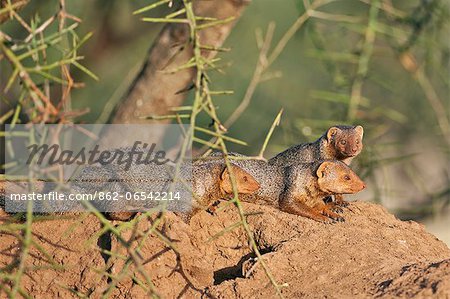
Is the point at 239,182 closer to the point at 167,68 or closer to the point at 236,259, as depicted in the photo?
the point at 236,259

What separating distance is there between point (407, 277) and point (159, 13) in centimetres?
470

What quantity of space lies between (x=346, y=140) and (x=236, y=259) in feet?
4.45

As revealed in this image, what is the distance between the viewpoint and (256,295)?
148 inches

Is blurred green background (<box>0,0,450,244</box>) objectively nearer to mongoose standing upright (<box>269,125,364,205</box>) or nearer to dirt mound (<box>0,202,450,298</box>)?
mongoose standing upright (<box>269,125,364,205</box>)

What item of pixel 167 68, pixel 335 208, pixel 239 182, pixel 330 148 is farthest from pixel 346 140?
pixel 167 68

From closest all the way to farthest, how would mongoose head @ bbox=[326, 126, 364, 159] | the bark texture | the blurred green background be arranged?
mongoose head @ bbox=[326, 126, 364, 159], the bark texture, the blurred green background

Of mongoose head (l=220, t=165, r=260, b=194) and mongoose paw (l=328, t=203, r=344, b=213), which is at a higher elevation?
mongoose head (l=220, t=165, r=260, b=194)

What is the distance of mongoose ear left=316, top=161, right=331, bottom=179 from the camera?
4.69 m

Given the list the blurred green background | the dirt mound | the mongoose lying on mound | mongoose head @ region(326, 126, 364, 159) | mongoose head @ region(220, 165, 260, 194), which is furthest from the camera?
the blurred green background

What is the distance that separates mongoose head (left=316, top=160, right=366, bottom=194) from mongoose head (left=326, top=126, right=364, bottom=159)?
471 mm

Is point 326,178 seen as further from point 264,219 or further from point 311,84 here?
point 311,84

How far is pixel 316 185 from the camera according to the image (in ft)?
15.5

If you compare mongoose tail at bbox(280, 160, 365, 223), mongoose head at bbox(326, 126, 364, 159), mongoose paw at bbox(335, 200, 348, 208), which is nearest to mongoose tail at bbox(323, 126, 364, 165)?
mongoose head at bbox(326, 126, 364, 159)

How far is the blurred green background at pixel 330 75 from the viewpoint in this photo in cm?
640
